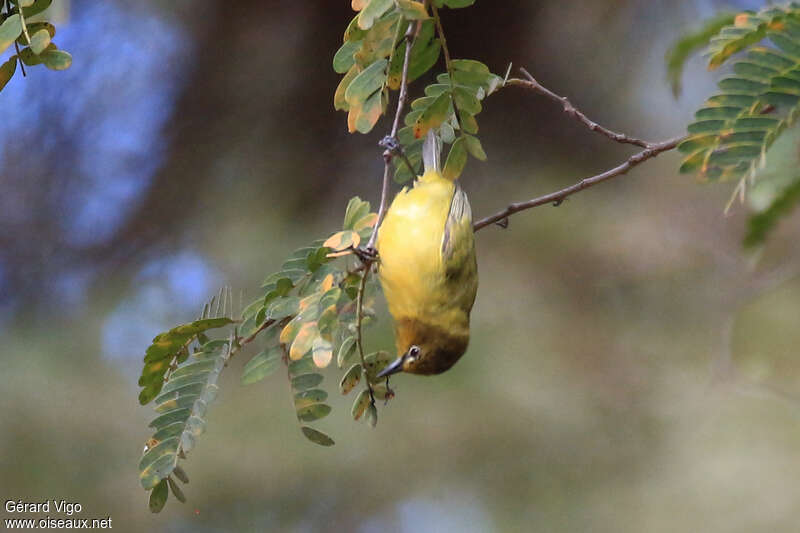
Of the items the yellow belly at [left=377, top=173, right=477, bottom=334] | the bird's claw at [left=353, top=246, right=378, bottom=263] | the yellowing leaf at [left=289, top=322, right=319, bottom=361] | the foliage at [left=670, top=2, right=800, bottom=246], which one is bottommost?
the foliage at [left=670, top=2, right=800, bottom=246]

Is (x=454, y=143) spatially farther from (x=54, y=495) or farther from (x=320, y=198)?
(x=54, y=495)

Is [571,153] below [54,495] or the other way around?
the other way around

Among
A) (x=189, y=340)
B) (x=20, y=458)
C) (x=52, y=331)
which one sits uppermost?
(x=52, y=331)

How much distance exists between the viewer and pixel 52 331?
7.89 feet

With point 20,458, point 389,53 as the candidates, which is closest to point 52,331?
point 20,458

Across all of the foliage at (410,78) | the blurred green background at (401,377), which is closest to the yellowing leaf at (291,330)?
the foliage at (410,78)

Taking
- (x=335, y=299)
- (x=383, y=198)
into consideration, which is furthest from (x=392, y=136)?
(x=335, y=299)

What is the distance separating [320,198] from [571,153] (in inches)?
33.2

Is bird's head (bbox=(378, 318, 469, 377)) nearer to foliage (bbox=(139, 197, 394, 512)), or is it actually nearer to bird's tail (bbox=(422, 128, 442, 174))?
foliage (bbox=(139, 197, 394, 512))

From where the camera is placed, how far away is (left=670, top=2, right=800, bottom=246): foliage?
1.67ft

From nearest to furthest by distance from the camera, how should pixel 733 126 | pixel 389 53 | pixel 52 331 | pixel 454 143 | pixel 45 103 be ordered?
1. pixel 733 126
2. pixel 389 53
3. pixel 454 143
4. pixel 45 103
5. pixel 52 331

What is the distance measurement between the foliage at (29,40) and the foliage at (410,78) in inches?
12.4

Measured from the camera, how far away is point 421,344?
102 centimetres

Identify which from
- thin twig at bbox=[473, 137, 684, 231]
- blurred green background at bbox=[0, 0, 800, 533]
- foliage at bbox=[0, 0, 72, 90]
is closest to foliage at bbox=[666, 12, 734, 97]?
thin twig at bbox=[473, 137, 684, 231]
